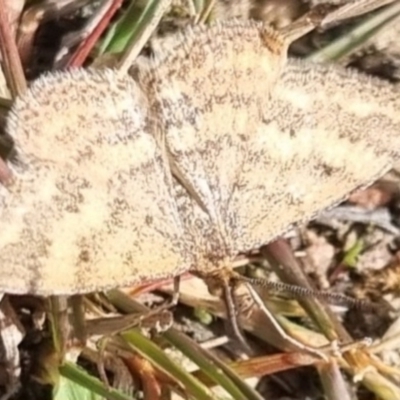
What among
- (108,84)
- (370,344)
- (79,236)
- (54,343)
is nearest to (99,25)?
(108,84)

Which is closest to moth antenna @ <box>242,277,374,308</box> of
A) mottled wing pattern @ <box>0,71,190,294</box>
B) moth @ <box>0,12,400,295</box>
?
moth @ <box>0,12,400,295</box>

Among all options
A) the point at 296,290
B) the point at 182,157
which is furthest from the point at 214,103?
the point at 296,290

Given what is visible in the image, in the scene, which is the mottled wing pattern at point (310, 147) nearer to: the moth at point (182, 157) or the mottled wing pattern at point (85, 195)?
the moth at point (182, 157)

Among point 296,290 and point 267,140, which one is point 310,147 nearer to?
point 267,140

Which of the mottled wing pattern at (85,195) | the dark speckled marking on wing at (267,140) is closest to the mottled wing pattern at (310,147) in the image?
the dark speckled marking on wing at (267,140)

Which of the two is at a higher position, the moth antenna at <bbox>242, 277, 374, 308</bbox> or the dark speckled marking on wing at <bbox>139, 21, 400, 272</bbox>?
the dark speckled marking on wing at <bbox>139, 21, 400, 272</bbox>

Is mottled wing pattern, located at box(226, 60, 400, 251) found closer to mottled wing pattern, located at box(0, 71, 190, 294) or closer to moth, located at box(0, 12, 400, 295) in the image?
moth, located at box(0, 12, 400, 295)

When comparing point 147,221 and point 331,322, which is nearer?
point 147,221

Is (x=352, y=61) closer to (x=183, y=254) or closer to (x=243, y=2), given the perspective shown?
(x=243, y=2)
